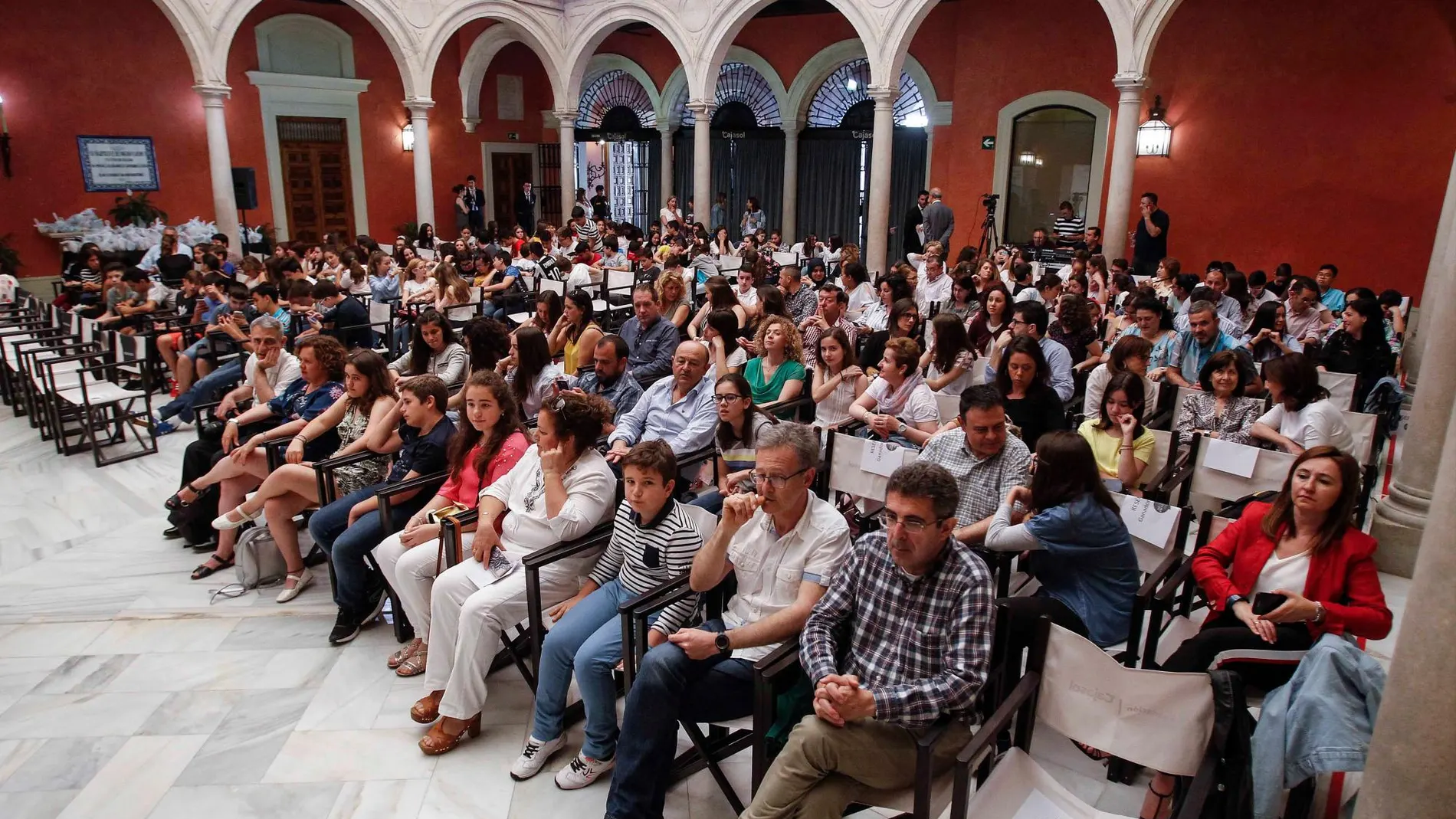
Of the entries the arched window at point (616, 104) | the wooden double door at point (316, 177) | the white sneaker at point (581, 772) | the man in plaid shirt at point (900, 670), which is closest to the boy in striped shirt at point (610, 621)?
the white sneaker at point (581, 772)

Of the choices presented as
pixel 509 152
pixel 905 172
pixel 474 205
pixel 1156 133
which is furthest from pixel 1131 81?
pixel 509 152

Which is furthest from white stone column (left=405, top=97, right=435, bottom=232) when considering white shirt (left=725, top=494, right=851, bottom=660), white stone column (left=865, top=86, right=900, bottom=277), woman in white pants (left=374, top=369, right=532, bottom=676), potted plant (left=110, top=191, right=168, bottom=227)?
white shirt (left=725, top=494, right=851, bottom=660)

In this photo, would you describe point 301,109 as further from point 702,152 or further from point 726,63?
point 726,63

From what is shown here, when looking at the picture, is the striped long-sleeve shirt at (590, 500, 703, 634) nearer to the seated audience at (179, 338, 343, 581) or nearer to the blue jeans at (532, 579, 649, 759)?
the blue jeans at (532, 579, 649, 759)

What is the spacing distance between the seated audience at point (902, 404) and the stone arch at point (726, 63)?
1215cm

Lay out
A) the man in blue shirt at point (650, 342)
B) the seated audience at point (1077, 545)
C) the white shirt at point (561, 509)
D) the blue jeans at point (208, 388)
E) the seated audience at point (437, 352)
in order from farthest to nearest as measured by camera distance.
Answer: the blue jeans at point (208, 388) → the man in blue shirt at point (650, 342) → the seated audience at point (437, 352) → the white shirt at point (561, 509) → the seated audience at point (1077, 545)

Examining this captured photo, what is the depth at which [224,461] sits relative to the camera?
471cm

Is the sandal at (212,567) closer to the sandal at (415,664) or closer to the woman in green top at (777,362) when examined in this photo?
the sandal at (415,664)

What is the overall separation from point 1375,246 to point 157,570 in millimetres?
12106

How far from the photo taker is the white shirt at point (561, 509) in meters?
3.38

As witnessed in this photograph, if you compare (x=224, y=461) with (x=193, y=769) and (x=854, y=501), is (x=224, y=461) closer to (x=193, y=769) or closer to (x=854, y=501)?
(x=193, y=769)

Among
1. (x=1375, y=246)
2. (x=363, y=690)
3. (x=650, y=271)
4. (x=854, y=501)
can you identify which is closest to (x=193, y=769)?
(x=363, y=690)

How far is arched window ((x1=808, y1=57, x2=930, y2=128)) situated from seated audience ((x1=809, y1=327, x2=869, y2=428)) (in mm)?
10756

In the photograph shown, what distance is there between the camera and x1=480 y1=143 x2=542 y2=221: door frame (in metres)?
17.6
